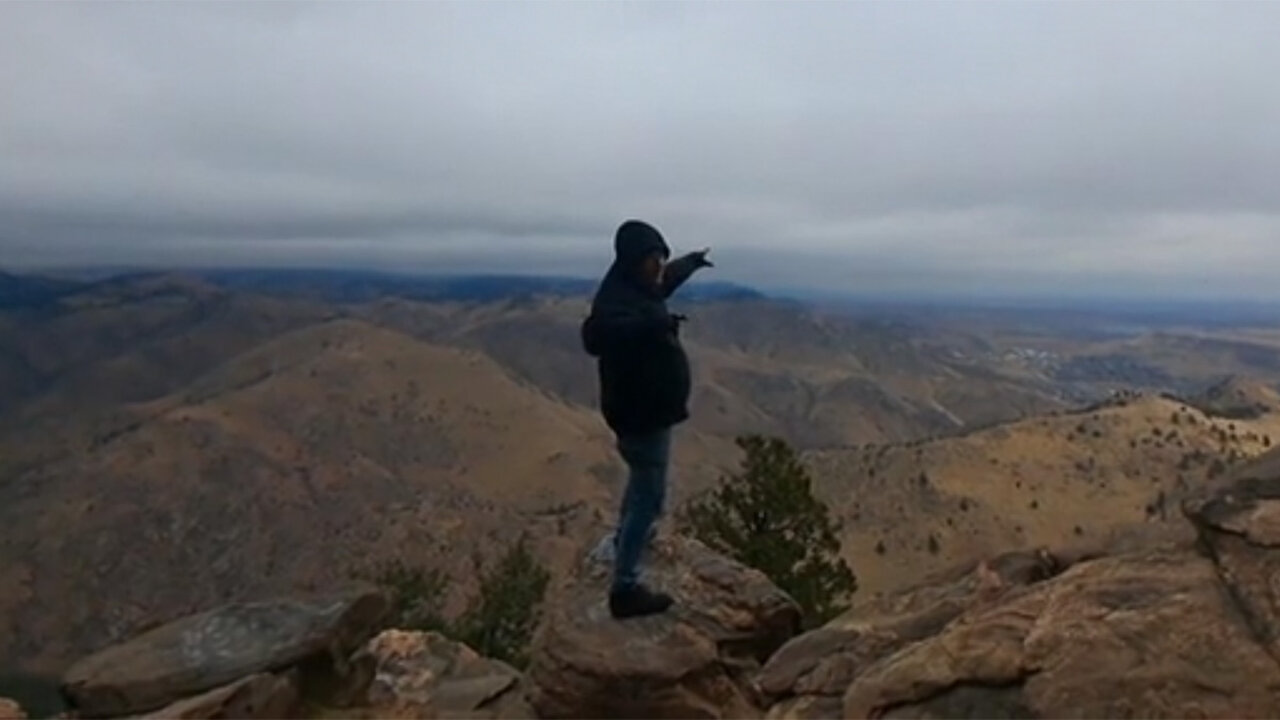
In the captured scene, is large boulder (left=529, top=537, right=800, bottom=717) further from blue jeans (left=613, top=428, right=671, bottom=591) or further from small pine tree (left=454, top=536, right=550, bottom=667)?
small pine tree (left=454, top=536, right=550, bottom=667)

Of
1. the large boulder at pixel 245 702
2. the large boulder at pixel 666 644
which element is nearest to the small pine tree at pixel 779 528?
the large boulder at pixel 666 644

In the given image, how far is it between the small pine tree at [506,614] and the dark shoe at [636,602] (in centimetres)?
2434

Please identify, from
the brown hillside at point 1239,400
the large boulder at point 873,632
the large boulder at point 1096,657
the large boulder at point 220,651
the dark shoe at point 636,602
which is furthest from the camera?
the brown hillside at point 1239,400

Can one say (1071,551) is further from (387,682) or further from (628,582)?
(387,682)

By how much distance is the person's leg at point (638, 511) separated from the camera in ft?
36.2

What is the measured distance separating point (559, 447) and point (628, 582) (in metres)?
145

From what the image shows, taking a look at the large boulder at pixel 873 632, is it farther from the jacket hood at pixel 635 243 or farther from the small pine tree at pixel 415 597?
the small pine tree at pixel 415 597

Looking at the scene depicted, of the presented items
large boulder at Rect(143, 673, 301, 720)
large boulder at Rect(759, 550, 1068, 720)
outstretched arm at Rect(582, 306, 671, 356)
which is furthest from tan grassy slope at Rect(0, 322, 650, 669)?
outstretched arm at Rect(582, 306, 671, 356)

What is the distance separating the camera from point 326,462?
146875 mm

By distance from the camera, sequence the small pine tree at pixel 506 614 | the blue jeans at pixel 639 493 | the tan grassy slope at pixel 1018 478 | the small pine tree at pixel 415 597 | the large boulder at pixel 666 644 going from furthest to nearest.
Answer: the tan grassy slope at pixel 1018 478
the small pine tree at pixel 415 597
the small pine tree at pixel 506 614
the large boulder at pixel 666 644
the blue jeans at pixel 639 493

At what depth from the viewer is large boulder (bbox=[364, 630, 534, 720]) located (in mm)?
14430

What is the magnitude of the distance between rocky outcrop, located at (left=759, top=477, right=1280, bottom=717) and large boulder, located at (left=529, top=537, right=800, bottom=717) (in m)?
1.51

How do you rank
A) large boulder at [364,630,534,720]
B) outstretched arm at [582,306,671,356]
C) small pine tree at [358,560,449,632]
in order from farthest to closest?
small pine tree at [358,560,449,632] → large boulder at [364,630,534,720] → outstretched arm at [582,306,671,356]

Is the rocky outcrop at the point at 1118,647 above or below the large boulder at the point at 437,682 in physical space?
above
